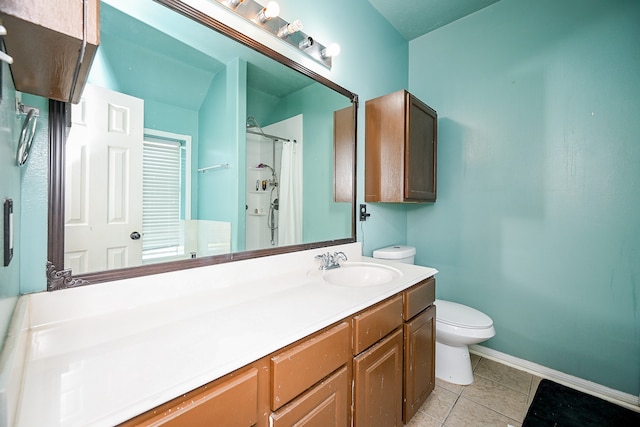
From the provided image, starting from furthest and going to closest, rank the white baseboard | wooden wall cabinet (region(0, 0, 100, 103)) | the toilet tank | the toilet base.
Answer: the toilet tank
the toilet base
the white baseboard
wooden wall cabinet (region(0, 0, 100, 103))

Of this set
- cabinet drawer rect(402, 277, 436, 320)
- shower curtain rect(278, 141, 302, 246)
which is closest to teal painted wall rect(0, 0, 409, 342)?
shower curtain rect(278, 141, 302, 246)

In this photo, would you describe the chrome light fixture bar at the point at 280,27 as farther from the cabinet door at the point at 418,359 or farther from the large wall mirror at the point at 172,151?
the cabinet door at the point at 418,359

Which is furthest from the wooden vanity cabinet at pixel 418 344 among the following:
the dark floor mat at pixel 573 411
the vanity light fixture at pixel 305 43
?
the vanity light fixture at pixel 305 43

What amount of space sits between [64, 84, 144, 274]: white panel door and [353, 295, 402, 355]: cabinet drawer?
84cm

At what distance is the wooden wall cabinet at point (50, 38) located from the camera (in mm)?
432

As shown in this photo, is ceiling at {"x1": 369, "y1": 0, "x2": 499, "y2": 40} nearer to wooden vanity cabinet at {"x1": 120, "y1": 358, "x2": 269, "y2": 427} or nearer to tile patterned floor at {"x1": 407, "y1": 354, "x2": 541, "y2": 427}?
wooden vanity cabinet at {"x1": 120, "y1": 358, "x2": 269, "y2": 427}

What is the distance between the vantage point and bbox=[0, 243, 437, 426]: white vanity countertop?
492 mm

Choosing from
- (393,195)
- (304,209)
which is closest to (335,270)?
(304,209)

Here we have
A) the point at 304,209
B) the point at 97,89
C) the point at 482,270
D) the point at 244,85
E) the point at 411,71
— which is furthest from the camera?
the point at 411,71

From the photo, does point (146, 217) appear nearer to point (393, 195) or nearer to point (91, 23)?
point (91, 23)

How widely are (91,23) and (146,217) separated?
0.63 meters

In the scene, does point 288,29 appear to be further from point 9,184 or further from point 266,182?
point 9,184

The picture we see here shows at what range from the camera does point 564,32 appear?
1.76 meters

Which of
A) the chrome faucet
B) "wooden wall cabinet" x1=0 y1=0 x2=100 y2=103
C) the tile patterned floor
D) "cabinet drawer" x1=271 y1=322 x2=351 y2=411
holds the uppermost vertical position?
"wooden wall cabinet" x1=0 y1=0 x2=100 y2=103
